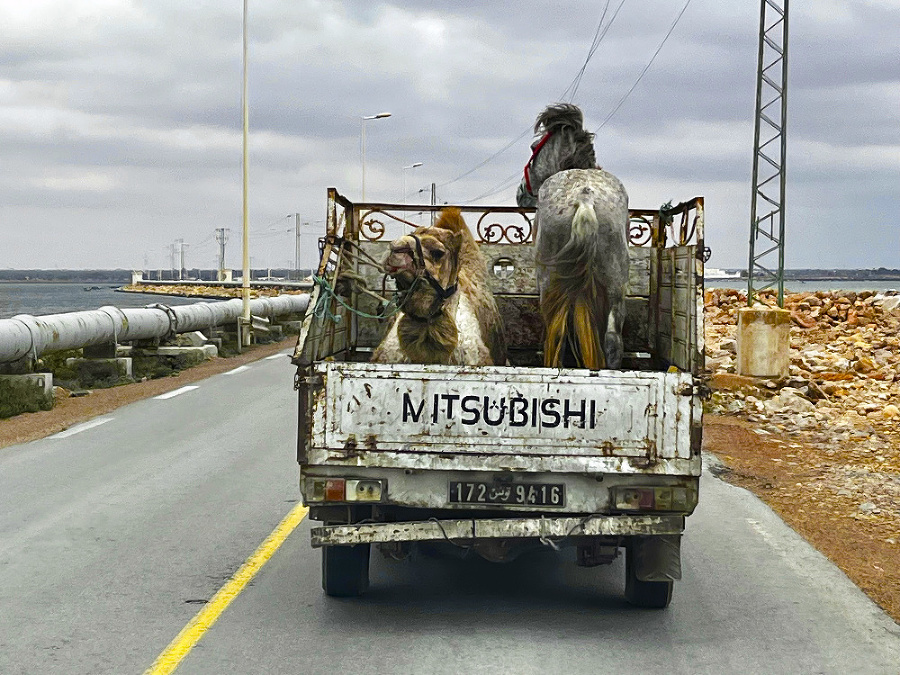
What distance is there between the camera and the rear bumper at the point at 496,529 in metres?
6.07

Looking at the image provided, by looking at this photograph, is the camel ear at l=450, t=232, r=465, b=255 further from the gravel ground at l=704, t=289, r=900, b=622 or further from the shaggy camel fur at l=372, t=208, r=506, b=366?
the gravel ground at l=704, t=289, r=900, b=622

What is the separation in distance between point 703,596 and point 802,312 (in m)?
22.7

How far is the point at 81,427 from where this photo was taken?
601 inches

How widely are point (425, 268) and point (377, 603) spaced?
202cm

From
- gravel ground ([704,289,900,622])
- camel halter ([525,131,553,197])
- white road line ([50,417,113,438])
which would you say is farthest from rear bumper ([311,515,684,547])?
white road line ([50,417,113,438])

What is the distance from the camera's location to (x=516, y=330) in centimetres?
1021

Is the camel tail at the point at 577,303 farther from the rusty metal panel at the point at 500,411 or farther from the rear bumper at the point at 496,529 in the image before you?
the rear bumper at the point at 496,529

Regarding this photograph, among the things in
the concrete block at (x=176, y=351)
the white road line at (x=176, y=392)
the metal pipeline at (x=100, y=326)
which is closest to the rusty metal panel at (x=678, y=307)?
the white road line at (x=176, y=392)

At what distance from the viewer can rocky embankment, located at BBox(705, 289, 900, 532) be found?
39.2 ft

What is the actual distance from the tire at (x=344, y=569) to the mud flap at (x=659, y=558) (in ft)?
5.29

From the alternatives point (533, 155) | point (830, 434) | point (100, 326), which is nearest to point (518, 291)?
point (533, 155)

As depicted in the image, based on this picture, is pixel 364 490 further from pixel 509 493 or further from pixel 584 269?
pixel 584 269

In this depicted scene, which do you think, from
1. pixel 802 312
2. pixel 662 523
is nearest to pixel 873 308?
pixel 802 312

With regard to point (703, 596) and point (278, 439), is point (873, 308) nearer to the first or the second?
point (278, 439)
